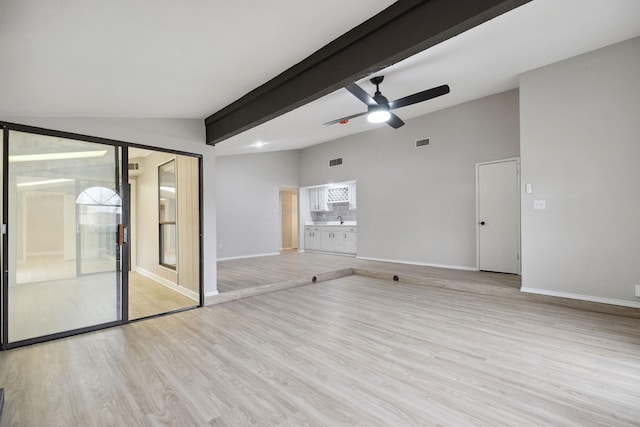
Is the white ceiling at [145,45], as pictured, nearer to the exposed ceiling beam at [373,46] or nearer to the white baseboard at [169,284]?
the exposed ceiling beam at [373,46]

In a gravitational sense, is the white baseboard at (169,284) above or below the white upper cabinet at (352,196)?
below

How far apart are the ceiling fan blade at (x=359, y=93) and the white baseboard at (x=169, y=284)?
139 inches

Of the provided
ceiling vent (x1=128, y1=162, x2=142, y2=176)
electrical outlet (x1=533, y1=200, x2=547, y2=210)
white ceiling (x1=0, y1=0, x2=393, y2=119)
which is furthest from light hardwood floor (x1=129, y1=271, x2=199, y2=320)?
electrical outlet (x1=533, y1=200, x2=547, y2=210)

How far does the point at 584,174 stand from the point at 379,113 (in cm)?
275

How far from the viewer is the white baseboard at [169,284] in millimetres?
4566

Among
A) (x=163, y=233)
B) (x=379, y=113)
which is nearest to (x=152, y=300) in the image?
(x=163, y=233)

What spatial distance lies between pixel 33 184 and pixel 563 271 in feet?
20.7

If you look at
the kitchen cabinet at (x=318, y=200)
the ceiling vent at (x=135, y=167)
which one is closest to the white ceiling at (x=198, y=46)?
the ceiling vent at (x=135, y=167)

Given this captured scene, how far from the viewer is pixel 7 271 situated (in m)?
2.83

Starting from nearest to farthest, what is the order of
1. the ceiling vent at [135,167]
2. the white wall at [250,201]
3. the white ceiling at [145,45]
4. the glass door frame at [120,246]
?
the white ceiling at [145,45] → the glass door frame at [120,246] → the ceiling vent at [135,167] → the white wall at [250,201]

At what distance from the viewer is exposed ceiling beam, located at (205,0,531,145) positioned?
1736 mm

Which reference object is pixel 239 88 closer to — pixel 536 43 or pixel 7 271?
pixel 7 271

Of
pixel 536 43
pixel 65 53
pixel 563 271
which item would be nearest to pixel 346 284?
pixel 563 271

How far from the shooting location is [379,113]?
4.30m
